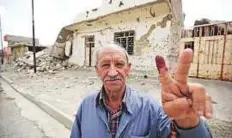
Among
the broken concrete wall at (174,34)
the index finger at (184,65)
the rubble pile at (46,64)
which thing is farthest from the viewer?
the rubble pile at (46,64)

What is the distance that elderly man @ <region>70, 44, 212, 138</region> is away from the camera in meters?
1.14

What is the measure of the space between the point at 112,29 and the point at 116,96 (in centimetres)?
1099

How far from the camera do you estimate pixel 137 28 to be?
11.0m

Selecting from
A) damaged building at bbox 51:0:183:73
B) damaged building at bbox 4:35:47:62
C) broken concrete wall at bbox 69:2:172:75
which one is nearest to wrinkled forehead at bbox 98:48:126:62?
damaged building at bbox 51:0:183:73

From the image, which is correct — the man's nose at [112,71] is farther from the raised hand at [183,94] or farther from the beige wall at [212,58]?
the beige wall at [212,58]

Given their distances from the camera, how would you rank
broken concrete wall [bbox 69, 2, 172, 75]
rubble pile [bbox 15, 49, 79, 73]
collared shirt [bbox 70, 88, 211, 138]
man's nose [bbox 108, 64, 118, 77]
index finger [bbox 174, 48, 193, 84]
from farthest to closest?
1. rubble pile [bbox 15, 49, 79, 73]
2. broken concrete wall [bbox 69, 2, 172, 75]
3. man's nose [bbox 108, 64, 118, 77]
4. collared shirt [bbox 70, 88, 211, 138]
5. index finger [bbox 174, 48, 193, 84]

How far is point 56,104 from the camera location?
614cm

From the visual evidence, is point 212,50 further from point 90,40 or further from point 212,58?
point 90,40

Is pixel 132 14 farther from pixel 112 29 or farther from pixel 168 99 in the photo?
pixel 168 99

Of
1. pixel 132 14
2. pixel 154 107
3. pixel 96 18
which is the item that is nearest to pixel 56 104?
pixel 154 107

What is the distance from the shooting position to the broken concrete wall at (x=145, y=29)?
9703 mm

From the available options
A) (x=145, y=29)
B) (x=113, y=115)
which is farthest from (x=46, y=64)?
(x=113, y=115)

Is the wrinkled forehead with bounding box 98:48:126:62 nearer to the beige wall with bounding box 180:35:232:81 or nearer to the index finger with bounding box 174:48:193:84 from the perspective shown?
the index finger with bounding box 174:48:193:84

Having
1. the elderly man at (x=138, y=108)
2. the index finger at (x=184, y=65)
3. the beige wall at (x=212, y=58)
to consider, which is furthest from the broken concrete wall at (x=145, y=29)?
the index finger at (x=184, y=65)
